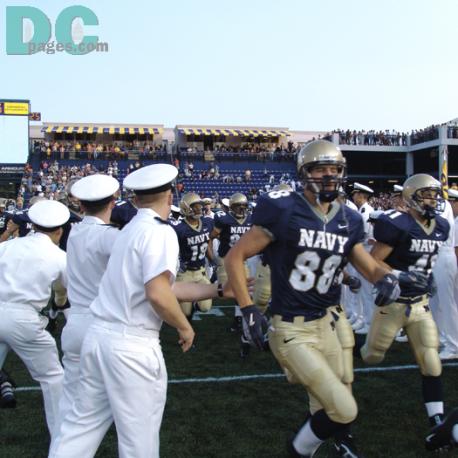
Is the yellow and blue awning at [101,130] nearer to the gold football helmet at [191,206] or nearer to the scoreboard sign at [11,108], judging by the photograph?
the scoreboard sign at [11,108]

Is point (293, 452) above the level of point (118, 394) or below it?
below

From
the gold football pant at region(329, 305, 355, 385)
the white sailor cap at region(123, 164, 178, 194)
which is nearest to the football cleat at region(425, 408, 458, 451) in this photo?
the gold football pant at region(329, 305, 355, 385)

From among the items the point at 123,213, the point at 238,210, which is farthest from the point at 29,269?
the point at 238,210

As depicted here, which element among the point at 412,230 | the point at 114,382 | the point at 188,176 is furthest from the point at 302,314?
the point at 188,176

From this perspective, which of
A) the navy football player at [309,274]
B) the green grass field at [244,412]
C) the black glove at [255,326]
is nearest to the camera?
the black glove at [255,326]

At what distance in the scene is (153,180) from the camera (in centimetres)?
308

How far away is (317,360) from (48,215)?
2188mm

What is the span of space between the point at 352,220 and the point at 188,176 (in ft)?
103

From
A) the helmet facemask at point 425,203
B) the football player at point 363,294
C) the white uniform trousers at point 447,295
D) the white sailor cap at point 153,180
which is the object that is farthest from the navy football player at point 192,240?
the white sailor cap at point 153,180

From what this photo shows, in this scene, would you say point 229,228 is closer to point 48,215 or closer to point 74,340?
point 48,215

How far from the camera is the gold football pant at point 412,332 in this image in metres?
4.48

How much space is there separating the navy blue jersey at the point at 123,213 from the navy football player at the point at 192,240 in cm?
80

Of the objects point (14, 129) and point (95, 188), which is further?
point (14, 129)

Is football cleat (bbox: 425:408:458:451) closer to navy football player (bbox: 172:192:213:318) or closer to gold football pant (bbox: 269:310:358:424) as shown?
gold football pant (bbox: 269:310:358:424)
